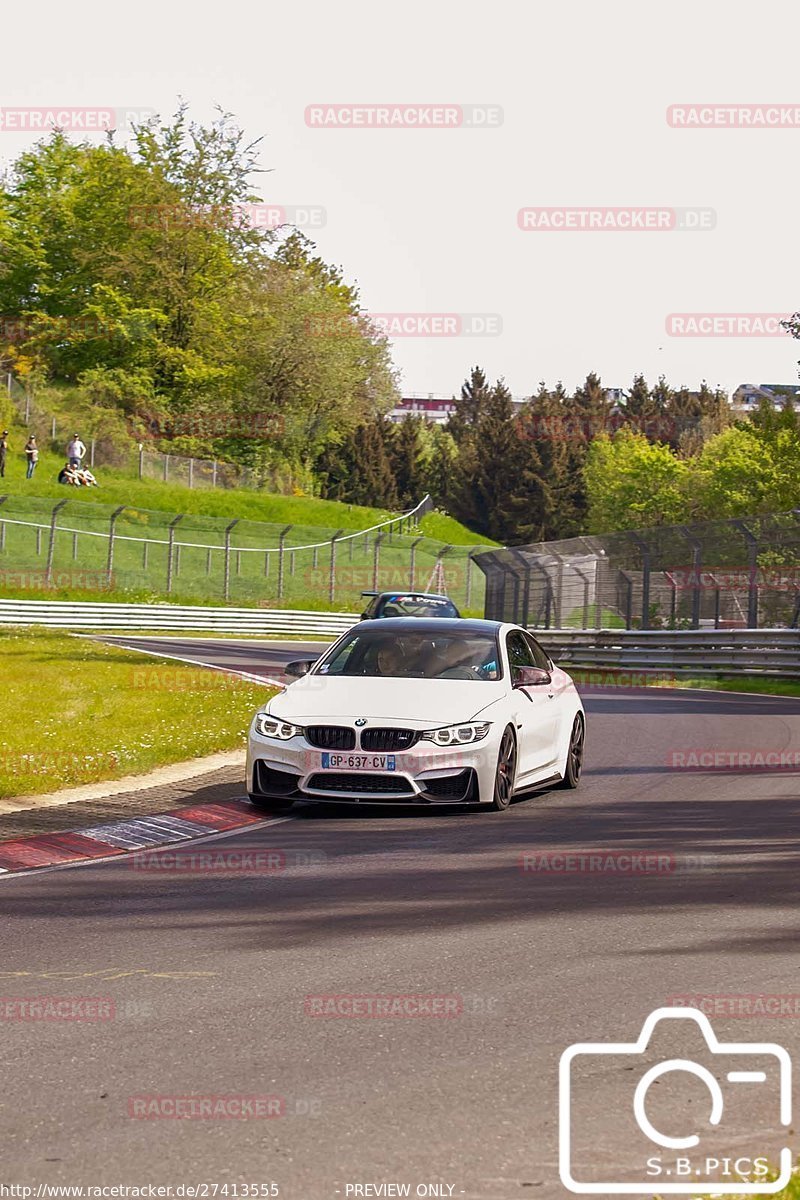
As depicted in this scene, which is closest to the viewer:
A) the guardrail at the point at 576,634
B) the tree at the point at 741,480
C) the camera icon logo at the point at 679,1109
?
the camera icon logo at the point at 679,1109

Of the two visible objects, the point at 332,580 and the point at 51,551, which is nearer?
the point at 51,551

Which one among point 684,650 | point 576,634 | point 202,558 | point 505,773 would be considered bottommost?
point 576,634

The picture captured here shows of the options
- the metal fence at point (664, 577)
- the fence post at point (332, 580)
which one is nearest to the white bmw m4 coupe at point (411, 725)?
the metal fence at point (664, 577)

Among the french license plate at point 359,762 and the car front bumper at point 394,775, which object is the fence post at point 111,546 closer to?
the car front bumper at point 394,775

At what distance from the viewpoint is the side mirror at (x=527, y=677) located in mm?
13312

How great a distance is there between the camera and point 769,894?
28.8 feet

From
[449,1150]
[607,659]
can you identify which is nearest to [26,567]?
[607,659]

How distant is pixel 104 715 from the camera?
65.5 feet

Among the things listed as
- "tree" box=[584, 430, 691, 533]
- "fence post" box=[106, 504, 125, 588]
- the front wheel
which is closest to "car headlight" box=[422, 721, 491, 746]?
the front wheel

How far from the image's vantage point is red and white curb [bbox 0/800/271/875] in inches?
408

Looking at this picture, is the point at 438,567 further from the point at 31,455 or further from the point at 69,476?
the point at 31,455

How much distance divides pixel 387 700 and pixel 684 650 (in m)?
21.4

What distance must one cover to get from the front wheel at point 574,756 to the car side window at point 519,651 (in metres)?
0.64

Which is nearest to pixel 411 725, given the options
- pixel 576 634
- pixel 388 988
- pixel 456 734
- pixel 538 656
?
pixel 456 734
